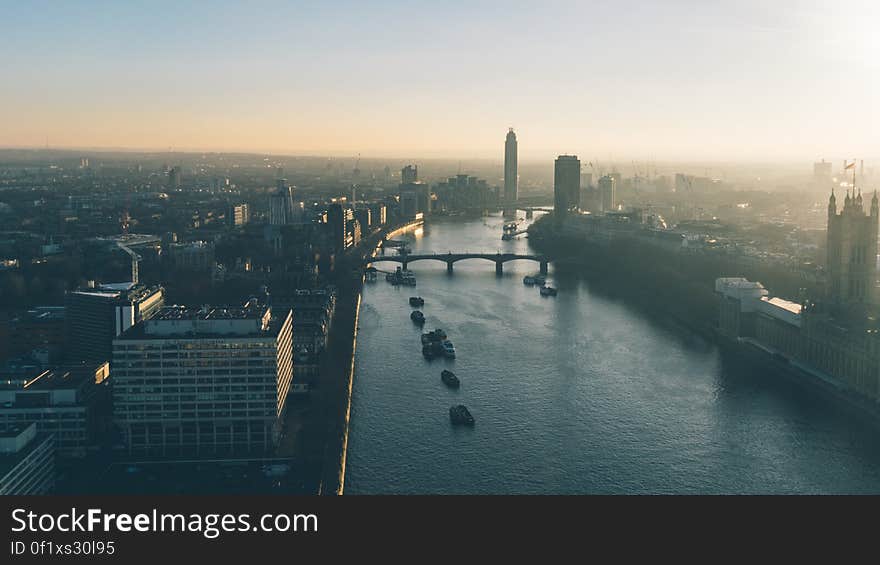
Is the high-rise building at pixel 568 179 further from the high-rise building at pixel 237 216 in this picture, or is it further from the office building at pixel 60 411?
the office building at pixel 60 411

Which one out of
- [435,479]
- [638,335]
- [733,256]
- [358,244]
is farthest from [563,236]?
[435,479]

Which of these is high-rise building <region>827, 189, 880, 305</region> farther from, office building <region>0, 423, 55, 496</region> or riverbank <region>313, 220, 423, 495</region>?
office building <region>0, 423, 55, 496</region>

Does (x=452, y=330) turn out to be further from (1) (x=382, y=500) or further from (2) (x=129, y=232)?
(2) (x=129, y=232)

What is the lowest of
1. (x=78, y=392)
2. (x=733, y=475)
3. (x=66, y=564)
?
(x=733, y=475)

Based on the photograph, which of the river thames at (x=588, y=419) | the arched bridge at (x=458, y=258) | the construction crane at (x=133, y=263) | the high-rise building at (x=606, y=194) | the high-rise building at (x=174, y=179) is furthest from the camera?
the high-rise building at (x=174, y=179)

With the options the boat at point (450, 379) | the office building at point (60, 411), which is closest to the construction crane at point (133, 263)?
the boat at point (450, 379)

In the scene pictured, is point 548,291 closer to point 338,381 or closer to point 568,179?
point 338,381

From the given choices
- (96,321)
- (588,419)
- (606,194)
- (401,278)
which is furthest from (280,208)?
(588,419)
